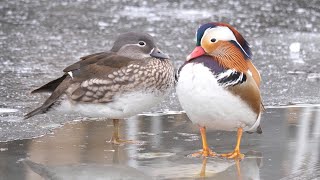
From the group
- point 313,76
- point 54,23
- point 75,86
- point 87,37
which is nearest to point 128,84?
point 75,86

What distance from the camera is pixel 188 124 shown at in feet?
21.6

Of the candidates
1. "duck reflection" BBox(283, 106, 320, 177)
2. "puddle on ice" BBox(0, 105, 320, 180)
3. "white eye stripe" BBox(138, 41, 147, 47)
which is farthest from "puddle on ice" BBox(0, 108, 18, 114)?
Result: "duck reflection" BBox(283, 106, 320, 177)

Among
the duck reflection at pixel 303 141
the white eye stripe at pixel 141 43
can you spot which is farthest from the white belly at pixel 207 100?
the white eye stripe at pixel 141 43

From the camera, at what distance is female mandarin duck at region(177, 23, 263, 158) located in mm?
5203

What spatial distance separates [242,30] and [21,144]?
6261mm

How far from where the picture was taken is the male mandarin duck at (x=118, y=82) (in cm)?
580

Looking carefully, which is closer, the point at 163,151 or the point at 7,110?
the point at 163,151

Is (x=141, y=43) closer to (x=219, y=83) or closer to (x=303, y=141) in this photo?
(x=219, y=83)

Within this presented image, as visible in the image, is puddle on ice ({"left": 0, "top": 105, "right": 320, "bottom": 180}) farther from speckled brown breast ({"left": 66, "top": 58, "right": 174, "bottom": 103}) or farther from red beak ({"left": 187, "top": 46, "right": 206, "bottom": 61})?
red beak ({"left": 187, "top": 46, "right": 206, "bottom": 61})

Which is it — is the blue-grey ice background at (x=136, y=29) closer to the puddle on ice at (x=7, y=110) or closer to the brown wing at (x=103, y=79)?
the puddle on ice at (x=7, y=110)

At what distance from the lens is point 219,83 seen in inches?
205

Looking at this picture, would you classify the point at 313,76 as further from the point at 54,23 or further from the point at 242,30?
the point at 54,23

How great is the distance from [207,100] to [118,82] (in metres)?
0.89

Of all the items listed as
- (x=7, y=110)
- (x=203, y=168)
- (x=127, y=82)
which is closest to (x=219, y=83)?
(x=203, y=168)
